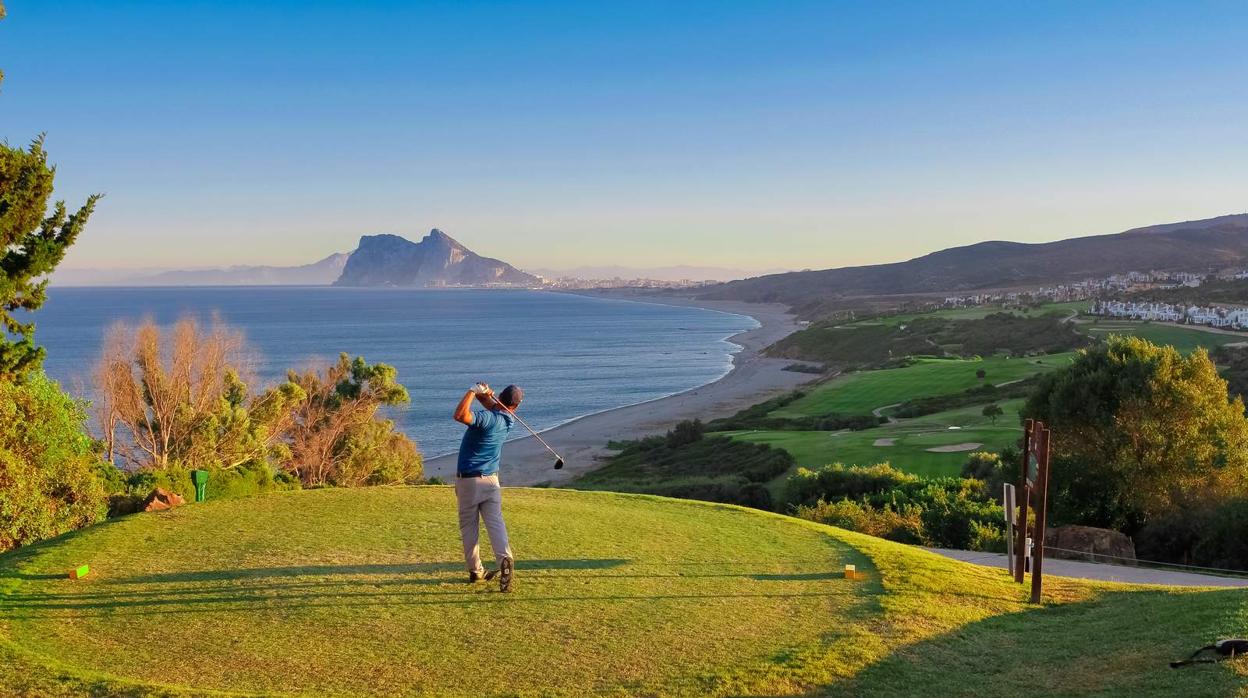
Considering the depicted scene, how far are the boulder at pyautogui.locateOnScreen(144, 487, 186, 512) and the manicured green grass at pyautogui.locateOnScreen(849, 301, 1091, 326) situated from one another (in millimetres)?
117942

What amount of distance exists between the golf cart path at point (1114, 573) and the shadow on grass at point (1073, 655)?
4.44m

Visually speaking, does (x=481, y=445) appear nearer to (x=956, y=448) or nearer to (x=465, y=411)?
(x=465, y=411)

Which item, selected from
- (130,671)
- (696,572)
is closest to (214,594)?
(130,671)

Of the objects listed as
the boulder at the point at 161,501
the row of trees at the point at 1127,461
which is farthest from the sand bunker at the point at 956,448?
the boulder at the point at 161,501

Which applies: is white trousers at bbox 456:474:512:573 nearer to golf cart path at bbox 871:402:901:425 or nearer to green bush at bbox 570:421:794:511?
green bush at bbox 570:421:794:511

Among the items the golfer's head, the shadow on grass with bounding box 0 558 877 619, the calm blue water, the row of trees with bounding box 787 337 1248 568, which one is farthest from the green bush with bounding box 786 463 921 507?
the calm blue water

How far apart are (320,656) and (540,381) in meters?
86.5

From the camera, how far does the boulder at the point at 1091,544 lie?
1733 centimetres

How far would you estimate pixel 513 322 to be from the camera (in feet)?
649

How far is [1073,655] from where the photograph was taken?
26.5 feet

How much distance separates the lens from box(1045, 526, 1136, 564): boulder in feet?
56.9

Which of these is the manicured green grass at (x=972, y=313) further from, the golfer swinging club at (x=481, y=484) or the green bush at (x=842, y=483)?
the golfer swinging club at (x=481, y=484)

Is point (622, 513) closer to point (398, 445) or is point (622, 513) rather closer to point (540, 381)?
point (398, 445)

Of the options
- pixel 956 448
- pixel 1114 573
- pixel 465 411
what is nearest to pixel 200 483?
pixel 465 411
